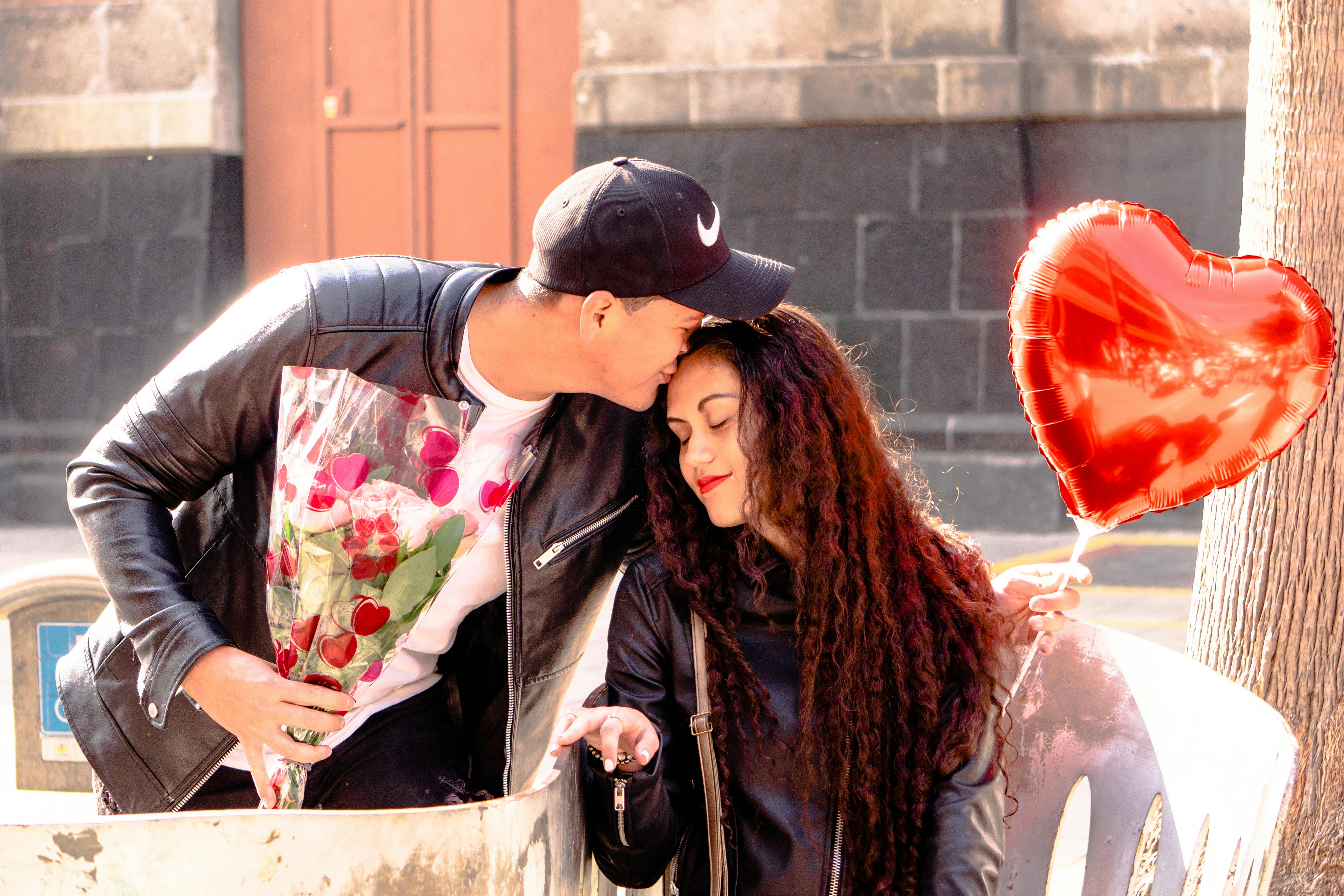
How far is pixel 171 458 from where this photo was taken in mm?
1910

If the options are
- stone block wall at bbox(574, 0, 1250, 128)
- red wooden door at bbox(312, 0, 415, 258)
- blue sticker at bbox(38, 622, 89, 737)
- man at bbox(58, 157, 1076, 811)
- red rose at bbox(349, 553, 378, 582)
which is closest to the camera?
red rose at bbox(349, 553, 378, 582)

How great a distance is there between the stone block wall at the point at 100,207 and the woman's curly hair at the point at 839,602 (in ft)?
20.8

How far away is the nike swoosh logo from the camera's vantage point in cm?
193

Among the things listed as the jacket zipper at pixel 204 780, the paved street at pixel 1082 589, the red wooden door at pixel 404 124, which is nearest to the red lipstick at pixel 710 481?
the jacket zipper at pixel 204 780

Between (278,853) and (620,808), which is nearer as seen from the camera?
(278,853)

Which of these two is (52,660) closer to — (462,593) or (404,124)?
(462,593)

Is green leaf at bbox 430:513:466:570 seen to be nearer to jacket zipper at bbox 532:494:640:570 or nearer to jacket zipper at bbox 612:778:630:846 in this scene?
jacket zipper at bbox 532:494:640:570

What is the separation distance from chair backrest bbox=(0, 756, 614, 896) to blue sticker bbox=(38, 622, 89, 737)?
1774 millimetres

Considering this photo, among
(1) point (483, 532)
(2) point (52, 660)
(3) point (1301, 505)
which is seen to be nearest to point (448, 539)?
(1) point (483, 532)

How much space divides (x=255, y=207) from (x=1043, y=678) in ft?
22.9

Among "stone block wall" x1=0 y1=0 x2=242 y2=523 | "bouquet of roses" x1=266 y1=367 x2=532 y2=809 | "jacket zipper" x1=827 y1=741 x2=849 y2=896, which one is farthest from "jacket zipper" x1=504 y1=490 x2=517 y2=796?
"stone block wall" x1=0 y1=0 x2=242 y2=523

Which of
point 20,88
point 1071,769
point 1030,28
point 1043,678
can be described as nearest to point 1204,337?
point 1043,678

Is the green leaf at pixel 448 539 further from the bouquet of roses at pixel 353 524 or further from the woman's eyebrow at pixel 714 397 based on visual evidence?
the woman's eyebrow at pixel 714 397

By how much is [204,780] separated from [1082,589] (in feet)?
14.0
